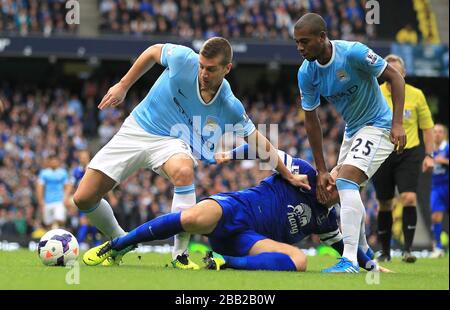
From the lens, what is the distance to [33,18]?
23.0 m

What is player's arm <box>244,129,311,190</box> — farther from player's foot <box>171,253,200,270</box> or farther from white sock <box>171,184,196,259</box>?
player's foot <box>171,253,200,270</box>

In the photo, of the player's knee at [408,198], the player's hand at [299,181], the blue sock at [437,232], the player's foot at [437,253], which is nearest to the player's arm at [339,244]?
the player's hand at [299,181]

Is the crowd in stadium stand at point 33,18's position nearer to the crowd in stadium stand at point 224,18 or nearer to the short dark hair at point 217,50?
the crowd in stadium stand at point 224,18

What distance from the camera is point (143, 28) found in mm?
23531

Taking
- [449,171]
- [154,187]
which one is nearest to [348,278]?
[449,171]

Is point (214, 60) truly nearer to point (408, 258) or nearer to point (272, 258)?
point (272, 258)

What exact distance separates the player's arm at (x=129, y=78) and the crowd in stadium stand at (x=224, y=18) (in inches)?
596

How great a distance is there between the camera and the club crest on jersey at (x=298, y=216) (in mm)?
7590

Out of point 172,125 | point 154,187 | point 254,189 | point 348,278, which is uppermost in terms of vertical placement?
point 172,125

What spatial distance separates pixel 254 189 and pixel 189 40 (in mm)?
15594

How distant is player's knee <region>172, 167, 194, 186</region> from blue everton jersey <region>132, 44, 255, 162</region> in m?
0.57

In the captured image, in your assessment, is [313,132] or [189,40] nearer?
[313,132]

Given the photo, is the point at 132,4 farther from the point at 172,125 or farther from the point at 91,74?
the point at 172,125

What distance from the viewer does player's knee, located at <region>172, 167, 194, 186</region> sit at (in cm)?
761
